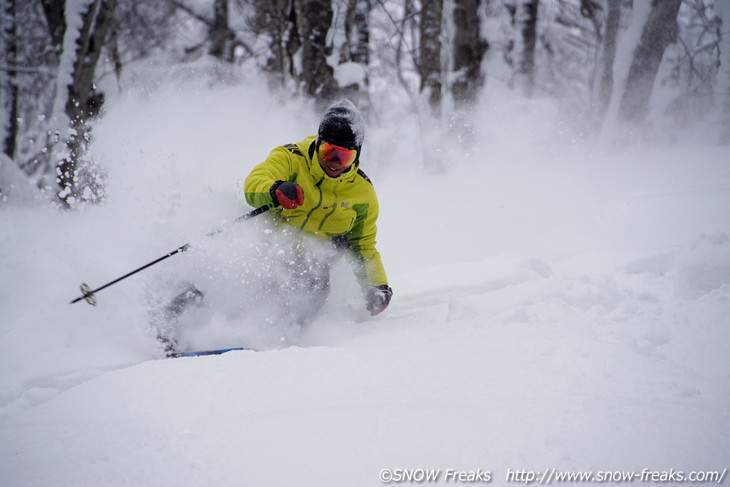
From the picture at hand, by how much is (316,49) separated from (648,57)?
615cm

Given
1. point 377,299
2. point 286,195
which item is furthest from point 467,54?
point 286,195

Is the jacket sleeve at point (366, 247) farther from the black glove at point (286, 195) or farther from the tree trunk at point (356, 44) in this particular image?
the tree trunk at point (356, 44)

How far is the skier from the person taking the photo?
10.5 ft

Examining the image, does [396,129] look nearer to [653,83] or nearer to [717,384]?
A: [653,83]

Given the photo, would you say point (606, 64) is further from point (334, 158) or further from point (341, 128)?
point (334, 158)

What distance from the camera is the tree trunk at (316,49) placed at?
6.88 meters

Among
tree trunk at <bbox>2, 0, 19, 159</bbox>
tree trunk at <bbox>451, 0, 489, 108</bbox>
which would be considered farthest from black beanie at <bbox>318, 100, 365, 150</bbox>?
tree trunk at <bbox>2, 0, 19, 159</bbox>

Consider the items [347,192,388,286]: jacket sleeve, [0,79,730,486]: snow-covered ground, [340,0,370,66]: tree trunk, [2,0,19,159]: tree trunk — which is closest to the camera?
[0,79,730,486]: snow-covered ground

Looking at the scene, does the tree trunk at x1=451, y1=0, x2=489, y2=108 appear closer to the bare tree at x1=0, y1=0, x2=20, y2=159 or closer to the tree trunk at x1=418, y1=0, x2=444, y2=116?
the tree trunk at x1=418, y1=0, x2=444, y2=116

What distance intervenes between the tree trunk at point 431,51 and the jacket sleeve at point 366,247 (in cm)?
510

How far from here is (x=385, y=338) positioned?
2.94m

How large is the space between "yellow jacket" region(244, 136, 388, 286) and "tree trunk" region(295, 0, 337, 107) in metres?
4.18

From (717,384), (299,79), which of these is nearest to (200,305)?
(717,384)

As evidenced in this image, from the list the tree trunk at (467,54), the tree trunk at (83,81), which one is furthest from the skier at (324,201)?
the tree trunk at (467,54)
